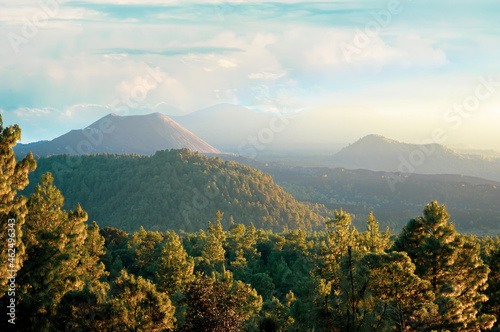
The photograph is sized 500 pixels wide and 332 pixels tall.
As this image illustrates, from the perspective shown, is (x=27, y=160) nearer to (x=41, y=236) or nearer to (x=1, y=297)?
(x=41, y=236)

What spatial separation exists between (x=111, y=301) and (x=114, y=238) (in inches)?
3013

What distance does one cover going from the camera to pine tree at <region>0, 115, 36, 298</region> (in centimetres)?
2377

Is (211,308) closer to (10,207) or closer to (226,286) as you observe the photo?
(226,286)

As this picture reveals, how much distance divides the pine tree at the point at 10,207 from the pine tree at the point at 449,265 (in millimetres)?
26709

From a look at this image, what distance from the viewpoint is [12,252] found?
2398 centimetres

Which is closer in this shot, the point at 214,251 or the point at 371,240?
the point at 371,240

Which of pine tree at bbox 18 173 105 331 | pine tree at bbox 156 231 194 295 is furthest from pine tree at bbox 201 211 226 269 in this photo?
pine tree at bbox 18 173 105 331

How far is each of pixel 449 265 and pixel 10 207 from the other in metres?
29.8

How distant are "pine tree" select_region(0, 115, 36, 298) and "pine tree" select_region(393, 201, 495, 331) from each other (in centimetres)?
2671

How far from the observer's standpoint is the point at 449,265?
2661 cm

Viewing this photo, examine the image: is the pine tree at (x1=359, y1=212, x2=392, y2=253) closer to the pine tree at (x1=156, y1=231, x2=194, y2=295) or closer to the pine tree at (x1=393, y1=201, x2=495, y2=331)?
the pine tree at (x1=393, y1=201, x2=495, y2=331)

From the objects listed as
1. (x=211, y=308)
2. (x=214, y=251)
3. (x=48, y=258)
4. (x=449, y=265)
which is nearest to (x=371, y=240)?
(x=449, y=265)

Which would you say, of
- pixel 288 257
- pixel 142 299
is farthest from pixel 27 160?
pixel 288 257

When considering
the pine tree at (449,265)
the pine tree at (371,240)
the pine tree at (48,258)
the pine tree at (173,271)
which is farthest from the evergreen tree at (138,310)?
the pine tree at (449,265)
